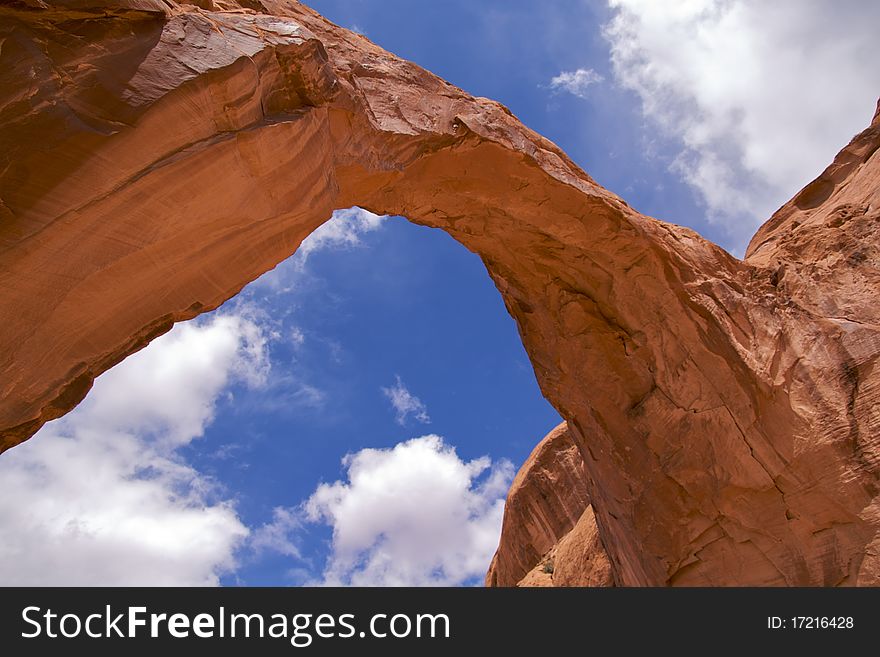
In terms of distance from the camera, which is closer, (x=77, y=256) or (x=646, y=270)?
(x=77, y=256)

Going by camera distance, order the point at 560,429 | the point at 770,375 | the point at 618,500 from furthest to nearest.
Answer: the point at 560,429
the point at 618,500
the point at 770,375

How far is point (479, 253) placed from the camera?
38.0 feet

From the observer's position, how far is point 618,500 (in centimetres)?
1110

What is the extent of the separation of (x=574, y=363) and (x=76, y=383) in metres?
8.02

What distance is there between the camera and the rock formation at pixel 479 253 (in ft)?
15.0

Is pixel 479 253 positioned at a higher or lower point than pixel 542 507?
higher

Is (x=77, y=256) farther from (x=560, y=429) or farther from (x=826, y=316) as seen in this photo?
(x=560, y=429)

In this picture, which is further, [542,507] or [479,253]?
[542,507]

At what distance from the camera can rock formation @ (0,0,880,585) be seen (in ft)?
15.0

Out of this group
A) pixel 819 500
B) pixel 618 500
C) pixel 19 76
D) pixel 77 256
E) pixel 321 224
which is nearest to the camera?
pixel 19 76

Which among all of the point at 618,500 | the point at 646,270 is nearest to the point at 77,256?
the point at 646,270

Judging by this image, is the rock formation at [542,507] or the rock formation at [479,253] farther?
the rock formation at [542,507]

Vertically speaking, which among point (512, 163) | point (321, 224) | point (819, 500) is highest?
point (512, 163)

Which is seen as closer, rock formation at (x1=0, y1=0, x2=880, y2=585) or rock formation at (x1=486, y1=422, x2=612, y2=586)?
rock formation at (x1=0, y1=0, x2=880, y2=585)
